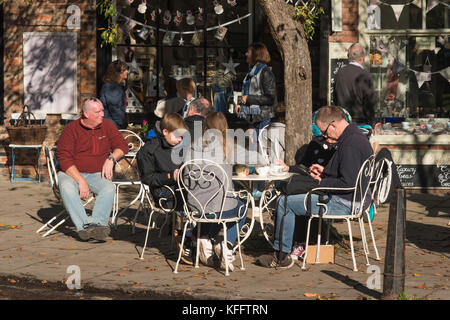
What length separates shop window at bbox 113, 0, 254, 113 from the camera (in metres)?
13.1

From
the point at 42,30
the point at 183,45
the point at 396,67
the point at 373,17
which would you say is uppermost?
the point at 373,17

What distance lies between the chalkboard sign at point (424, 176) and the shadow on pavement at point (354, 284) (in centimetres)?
503

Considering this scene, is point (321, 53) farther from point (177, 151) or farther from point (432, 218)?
point (177, 151)

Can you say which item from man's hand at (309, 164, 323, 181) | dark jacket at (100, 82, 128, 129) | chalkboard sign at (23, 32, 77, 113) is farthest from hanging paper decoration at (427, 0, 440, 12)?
man's hand at (309, 164, 323, 181)

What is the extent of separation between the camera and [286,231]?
24.0 feet

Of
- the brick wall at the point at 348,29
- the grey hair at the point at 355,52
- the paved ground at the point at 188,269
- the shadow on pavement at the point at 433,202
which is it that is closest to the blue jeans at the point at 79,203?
the paved ground at the point at 188,269

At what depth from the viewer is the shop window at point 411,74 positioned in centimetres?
1223

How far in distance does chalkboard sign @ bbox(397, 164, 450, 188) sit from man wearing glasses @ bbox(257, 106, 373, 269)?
15.3 feet

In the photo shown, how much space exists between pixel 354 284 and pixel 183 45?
7187mm

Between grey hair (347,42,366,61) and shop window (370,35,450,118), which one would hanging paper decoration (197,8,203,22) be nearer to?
shop window (370,35,450,118)

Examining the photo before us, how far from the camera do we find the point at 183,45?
518 inches

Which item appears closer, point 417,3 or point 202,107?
point 202,107

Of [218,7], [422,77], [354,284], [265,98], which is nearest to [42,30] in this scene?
[218,7]

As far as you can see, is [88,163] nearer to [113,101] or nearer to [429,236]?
[113,101]
